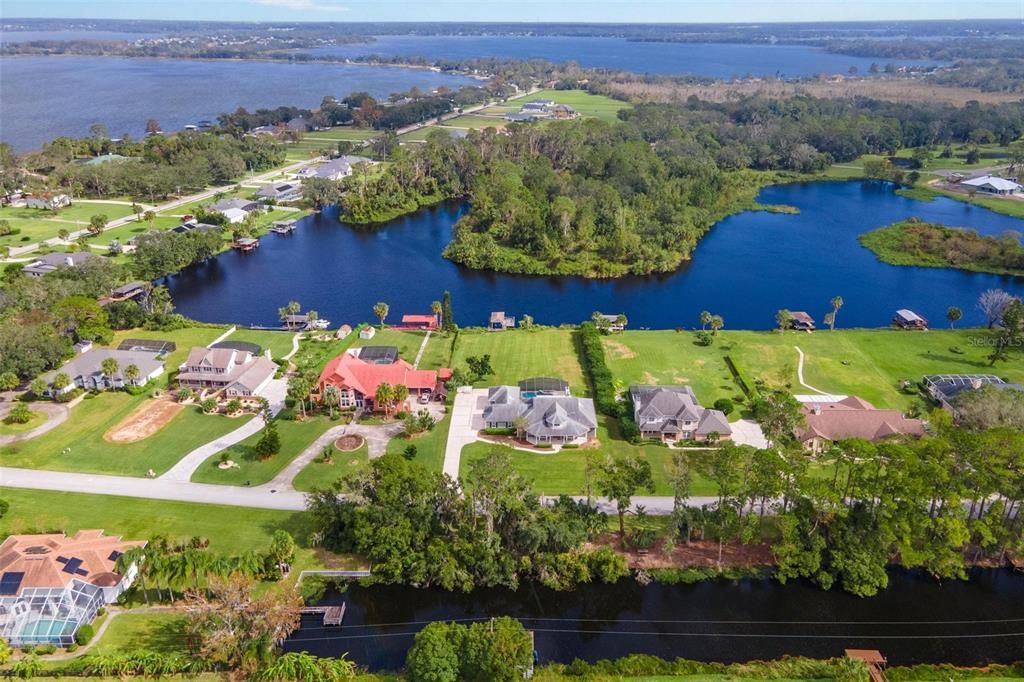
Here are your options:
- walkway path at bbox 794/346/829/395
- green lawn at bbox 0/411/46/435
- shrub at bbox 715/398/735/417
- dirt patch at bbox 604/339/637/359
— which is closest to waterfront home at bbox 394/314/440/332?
dirt patch at bbox 604/339/637/359

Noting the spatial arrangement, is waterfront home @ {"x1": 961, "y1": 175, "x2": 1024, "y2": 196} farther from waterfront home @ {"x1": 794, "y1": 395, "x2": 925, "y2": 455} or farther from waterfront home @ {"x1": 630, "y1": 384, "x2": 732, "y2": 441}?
waterfront home @ {"x1": 630, "y1": 384, "x2": 732, "y2": 441}

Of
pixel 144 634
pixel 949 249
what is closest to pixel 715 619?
pixel 144 634

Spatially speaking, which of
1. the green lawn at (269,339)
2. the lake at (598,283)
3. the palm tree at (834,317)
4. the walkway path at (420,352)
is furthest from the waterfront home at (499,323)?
the palm tree at (834,317)

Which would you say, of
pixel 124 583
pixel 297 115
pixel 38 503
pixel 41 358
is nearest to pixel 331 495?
pixel 124 583

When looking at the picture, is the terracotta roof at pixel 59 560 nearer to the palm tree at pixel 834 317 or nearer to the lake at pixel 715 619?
the lake at pixel 715 619

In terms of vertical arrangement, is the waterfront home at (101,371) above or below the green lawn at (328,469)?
above

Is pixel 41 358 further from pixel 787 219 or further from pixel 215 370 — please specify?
pixel 787 219

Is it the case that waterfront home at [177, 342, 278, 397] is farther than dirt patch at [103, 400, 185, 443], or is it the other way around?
waterfront home at [177, 342, 278, 397]
